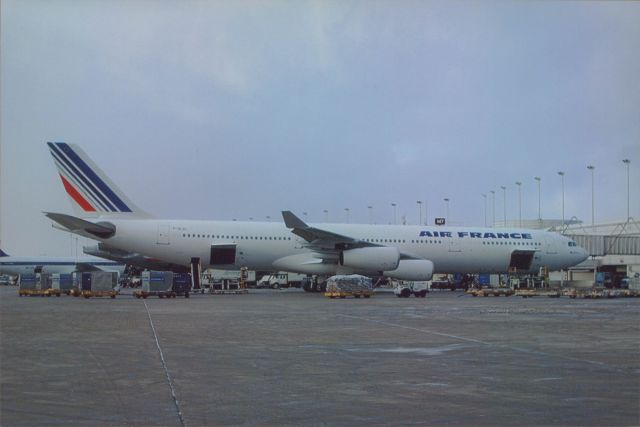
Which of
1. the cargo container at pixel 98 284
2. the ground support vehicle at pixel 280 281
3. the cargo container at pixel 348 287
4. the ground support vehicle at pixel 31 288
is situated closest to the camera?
the cargo container at pixel 98 284

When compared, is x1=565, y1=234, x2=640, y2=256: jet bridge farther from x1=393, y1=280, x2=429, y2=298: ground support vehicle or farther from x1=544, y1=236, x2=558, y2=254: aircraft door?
x1=393, y1=280, x2=429, y2=298: ground support vehicle

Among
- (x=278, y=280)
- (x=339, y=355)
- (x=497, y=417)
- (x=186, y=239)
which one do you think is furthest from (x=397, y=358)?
(x=278, y=280)

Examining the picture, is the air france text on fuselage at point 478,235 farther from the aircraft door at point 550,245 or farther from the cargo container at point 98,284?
the cargo container at point 98,284

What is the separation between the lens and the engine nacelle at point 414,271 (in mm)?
40344

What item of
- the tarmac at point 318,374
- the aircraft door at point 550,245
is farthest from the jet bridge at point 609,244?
the tarmac at point 318,374

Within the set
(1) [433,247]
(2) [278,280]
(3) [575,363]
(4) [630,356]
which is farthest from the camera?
(2) [278,280]

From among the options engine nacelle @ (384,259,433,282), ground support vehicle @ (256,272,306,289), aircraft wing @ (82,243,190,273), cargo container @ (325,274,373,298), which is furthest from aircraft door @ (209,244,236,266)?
ground support vehicle @ (256,272,306,289)

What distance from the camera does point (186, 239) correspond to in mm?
39500

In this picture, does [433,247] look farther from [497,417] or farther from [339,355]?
[497,417]

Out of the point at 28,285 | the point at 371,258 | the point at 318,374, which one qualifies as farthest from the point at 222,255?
the point at 318,374

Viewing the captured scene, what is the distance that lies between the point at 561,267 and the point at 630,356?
120ft

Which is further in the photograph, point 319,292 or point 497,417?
point 319,292

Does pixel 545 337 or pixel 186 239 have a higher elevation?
pixel 186 239

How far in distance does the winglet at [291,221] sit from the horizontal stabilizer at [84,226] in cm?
920
